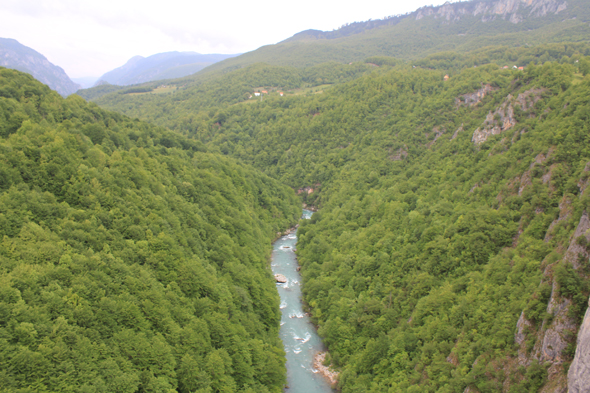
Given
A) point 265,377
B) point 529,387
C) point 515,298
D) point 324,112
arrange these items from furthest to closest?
point 324,112 → point 265,377 → point 515,298 → point 529,387

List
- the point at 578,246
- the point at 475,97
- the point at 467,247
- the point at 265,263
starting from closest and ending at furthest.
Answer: the point at 578,246 < the point at 467,247 < the point at 265,263 < the point at 475,97

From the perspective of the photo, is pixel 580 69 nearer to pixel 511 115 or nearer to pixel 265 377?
Answer: pixel 511 115

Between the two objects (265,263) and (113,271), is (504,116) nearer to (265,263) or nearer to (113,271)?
(265,263)

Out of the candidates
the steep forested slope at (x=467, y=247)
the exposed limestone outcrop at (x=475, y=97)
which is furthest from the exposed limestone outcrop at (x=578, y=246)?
the exposed limestone outcrop at (x=475, y=97)

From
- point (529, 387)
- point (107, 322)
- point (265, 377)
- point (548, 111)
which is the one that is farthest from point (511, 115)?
point (107, 322)

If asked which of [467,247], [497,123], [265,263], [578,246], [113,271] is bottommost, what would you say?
[265,263]

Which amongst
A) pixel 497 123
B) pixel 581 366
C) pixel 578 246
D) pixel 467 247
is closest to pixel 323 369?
pixel 467 247
